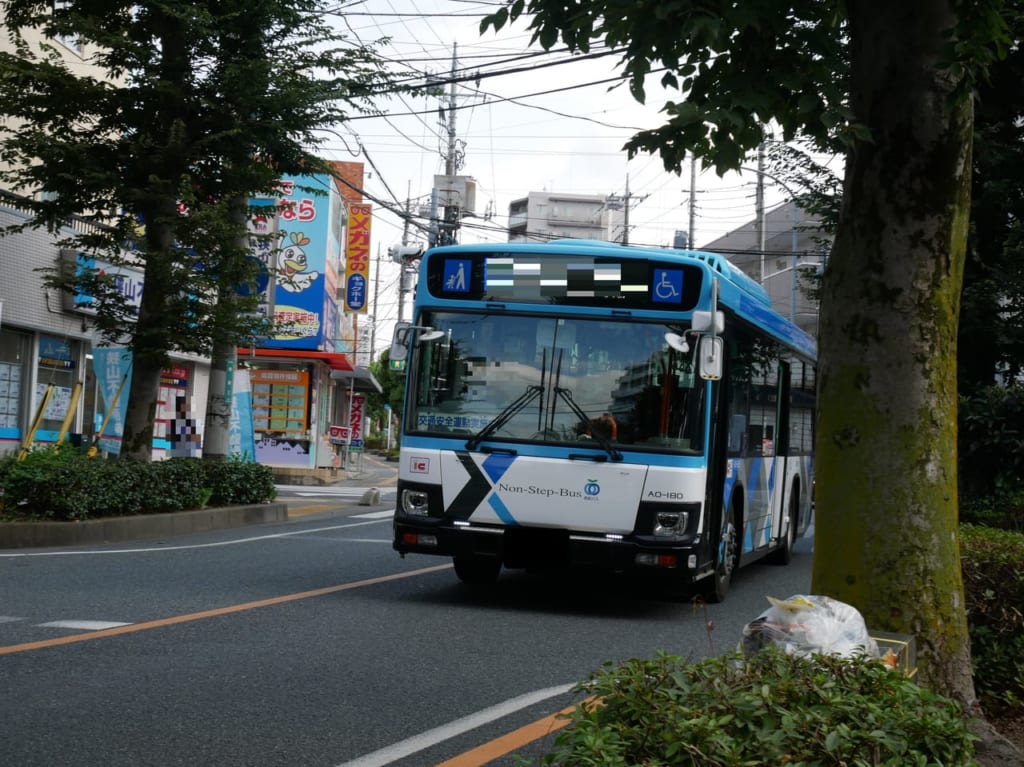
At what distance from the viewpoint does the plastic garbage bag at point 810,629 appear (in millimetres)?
4105

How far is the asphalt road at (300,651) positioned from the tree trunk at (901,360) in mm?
884

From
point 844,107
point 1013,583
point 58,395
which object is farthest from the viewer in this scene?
point 58,395

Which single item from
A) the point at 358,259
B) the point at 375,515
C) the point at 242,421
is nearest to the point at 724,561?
the point at 375,515

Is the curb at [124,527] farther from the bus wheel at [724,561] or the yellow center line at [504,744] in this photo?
the yellow center line at [504,744]

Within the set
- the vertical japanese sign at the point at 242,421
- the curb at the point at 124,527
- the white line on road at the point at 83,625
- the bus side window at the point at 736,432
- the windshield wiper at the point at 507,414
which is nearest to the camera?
the white line on road at the point at 83,625

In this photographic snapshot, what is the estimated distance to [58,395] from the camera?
23406 mm

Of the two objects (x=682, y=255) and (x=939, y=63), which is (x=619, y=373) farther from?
(x=939, y=63)

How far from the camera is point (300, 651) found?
24.4 feet

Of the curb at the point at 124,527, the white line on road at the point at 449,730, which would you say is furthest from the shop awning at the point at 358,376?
the white line on road at the point at 449,730

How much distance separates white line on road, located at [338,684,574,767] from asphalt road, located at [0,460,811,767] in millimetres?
13

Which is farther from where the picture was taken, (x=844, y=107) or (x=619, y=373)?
(x=619, y=373)

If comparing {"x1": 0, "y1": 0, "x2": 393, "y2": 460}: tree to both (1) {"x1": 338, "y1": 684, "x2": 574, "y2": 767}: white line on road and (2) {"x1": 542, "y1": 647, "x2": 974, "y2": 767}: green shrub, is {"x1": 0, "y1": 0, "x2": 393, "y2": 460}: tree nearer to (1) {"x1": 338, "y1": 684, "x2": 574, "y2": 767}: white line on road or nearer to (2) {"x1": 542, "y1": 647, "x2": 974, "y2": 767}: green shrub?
(1) {"x1": 338, "y1": 684, "x2": 574, "y2": 767}: white line on road

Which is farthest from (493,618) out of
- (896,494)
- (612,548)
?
(896,494)

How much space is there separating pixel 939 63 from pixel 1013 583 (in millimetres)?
2780
